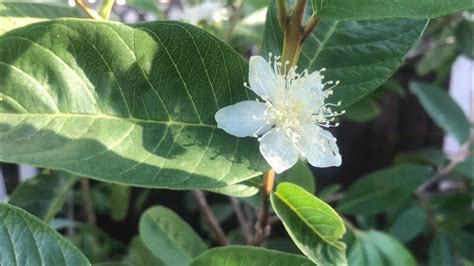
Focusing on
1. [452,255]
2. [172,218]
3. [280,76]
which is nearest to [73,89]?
[280,76]

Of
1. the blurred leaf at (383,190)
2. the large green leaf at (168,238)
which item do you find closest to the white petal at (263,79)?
the large green leaf at (168,238)

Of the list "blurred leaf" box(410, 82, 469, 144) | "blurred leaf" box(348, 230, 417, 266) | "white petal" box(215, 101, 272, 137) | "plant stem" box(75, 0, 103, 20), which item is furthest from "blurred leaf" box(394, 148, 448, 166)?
"plant stem" box(75, 0, 103, 20)

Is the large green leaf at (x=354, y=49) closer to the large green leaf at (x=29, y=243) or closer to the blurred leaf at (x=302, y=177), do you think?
the blurred leaf at (x=302, y=177)

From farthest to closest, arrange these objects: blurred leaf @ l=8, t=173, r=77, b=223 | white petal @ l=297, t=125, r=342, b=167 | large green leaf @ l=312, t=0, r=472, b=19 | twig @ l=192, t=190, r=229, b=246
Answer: twig @ l=192, t=190, r=229, b=246, blurred leaf @ l=8, t=173, r=77, b=223, white petal @ l=297, t=125, r=342, b=167, large green leaf @ l=312, t=0, r=472, b=19

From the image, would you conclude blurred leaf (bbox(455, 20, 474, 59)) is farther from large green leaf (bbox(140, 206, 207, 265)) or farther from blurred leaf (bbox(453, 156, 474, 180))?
large green leaf (bbox(140, 206, 207, 265))

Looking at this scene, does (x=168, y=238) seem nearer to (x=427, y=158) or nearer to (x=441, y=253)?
(x=441, y=253)

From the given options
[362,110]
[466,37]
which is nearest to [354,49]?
[362,110]

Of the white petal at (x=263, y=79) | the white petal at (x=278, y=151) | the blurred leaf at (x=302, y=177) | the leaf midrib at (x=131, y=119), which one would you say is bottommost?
the blurred leaf at (x=302, y=177)

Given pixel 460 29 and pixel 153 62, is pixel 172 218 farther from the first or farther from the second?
pixel 460 29
